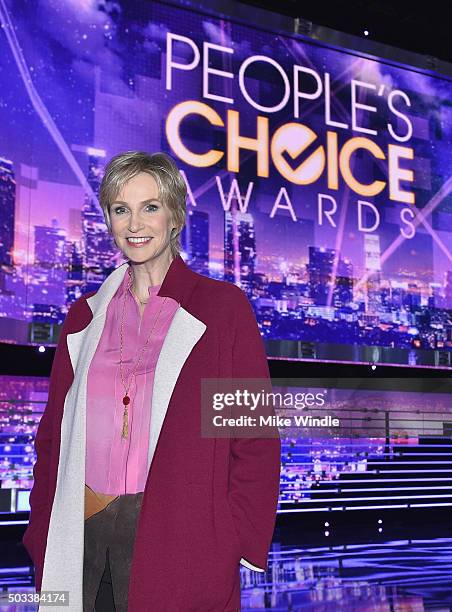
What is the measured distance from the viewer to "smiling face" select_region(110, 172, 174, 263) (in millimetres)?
1510

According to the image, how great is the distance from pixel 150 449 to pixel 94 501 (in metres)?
0.14

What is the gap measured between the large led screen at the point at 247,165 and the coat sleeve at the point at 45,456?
11.7 ft

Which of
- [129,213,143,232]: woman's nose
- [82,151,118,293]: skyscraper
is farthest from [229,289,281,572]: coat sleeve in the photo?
[82,151,118,293]: skyscraper

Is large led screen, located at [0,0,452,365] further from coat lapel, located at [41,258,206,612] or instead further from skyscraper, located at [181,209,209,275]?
coat lapel, located at [41,258,206,612]

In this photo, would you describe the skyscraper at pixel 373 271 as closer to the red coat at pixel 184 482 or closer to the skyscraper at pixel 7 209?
the skyscraper at pixel 7 209

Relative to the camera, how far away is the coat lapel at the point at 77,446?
1327 millimetres

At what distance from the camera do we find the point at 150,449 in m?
1.32

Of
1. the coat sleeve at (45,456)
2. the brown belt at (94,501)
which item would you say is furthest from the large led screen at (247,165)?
the brown belt at (94,501)

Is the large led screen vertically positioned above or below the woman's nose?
above

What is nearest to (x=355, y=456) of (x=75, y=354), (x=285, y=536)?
(x=285, y=536)

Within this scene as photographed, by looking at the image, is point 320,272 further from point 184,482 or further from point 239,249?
point 184,482

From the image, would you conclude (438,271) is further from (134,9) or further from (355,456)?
(134,9)

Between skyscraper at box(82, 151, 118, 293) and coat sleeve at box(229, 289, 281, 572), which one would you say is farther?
skyscraper at box(82, 151, 118, 293)

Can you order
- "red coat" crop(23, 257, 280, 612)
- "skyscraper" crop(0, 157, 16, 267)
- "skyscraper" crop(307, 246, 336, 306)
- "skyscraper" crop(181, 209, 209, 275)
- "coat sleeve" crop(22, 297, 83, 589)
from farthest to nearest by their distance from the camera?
1. "skyscraper" crop(307, 246, 336, 306)
2. "skyscraper" crop(181, 209, 209, 275)
3. "skyscraper" crop(0, 157, 16, 267)
4. "coat sleeve" crop(22, 297, 83, 589)
5. "red coat" crop(23, 257, 280, 612)
